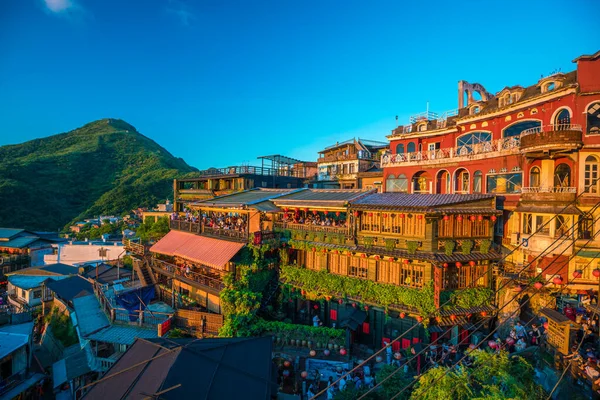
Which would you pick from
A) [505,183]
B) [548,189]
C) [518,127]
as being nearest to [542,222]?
[548,189]

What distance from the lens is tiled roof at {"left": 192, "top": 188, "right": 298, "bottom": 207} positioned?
83.3ft

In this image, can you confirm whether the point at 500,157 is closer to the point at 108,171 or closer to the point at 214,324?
the point at 214,324

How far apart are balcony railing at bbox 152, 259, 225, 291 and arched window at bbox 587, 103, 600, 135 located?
2684 cm

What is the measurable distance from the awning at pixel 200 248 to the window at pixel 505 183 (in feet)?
67.7

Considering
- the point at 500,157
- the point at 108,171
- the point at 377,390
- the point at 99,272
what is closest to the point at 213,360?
the point at 377,390

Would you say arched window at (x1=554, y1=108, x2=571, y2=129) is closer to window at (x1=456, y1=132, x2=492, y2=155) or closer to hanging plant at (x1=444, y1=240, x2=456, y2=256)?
window at (x1=456, y1=132, x2=492, y2=155)

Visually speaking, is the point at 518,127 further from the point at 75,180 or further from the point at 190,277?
the point at 75,180

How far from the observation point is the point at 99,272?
3378 cm

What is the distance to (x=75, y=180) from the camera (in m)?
92.3

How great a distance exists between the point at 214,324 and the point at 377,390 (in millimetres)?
11614

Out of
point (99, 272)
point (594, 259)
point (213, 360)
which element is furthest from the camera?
point (99, 272)

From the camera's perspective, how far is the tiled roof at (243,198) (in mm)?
25400

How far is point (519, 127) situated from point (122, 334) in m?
33.2

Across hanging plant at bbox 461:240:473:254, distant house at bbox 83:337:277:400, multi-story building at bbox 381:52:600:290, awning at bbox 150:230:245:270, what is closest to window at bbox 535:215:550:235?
multi-story building at bbox 381:52:600:290
